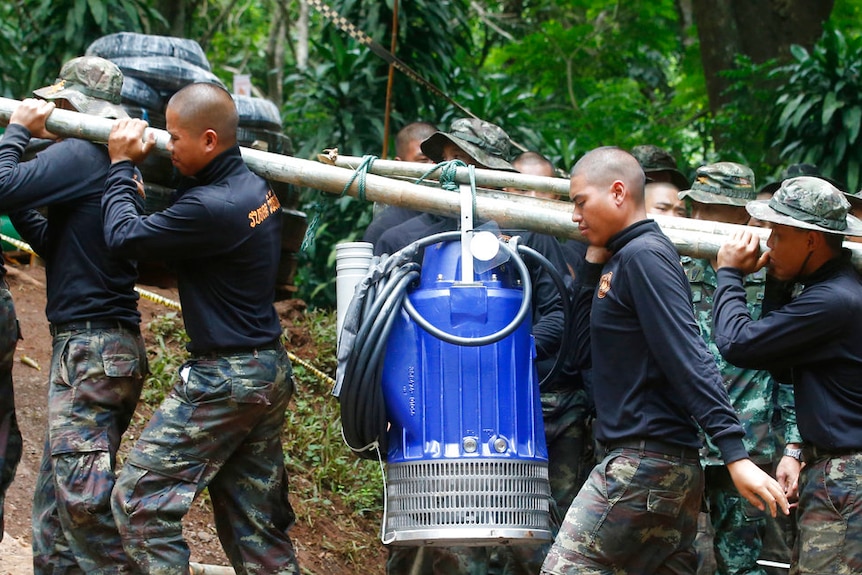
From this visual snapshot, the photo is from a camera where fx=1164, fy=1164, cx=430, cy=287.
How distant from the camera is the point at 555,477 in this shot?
18.7 feet

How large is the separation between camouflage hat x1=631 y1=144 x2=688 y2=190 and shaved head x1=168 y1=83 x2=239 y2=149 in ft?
10.5

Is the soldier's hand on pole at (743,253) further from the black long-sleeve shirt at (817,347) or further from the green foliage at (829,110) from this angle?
the green foliage at (829,110)

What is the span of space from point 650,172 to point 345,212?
3.73 metres

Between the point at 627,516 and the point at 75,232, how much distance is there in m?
2.59

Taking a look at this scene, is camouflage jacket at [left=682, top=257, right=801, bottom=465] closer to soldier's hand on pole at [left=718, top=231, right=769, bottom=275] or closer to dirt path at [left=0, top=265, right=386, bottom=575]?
soldier's hand on pole at [left=718, top=231, right=769, bottom=275]

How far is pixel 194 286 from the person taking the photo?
479cm

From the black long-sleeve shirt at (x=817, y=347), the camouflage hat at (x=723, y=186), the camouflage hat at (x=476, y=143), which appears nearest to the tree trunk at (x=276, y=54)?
the camouflage hat at (x=476, y=143)

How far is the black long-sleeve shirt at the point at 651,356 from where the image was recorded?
13.3 feet

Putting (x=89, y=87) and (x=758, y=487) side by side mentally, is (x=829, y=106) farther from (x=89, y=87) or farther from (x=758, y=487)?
(x=89, y=87)

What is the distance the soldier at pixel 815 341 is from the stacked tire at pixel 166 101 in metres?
4.21

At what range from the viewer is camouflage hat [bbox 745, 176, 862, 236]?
174 inches

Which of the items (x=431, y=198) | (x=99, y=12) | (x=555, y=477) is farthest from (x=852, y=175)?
(x=99, y=12)

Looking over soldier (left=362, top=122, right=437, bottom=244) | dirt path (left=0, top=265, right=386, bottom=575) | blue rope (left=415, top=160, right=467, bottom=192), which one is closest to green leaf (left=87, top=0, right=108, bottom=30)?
dirt path (left=0, top=265, right=386, bottom=575)

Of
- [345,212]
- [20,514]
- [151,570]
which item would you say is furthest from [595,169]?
[345,212]
